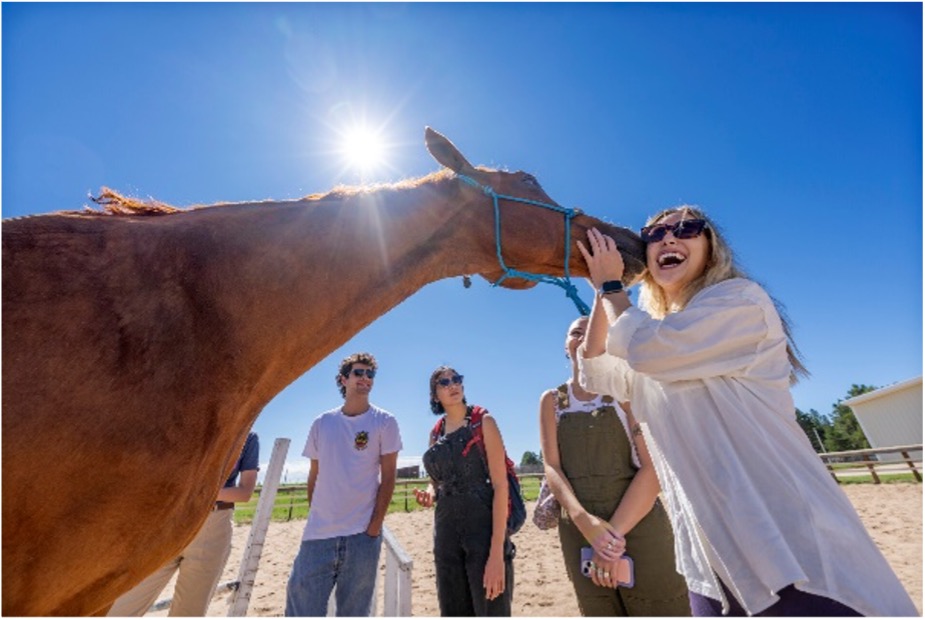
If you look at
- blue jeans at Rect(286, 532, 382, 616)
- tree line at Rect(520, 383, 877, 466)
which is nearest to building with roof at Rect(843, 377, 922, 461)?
tree line at Rect(520, 383, 877, 466)

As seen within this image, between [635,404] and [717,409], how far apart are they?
473mm

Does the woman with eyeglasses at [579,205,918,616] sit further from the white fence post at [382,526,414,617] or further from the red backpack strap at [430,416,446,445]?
the white fence post at [382,526,414,617]

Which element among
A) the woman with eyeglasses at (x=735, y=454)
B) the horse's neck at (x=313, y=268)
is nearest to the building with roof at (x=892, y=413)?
the woman with eyeglasses at (x=735, y=454)

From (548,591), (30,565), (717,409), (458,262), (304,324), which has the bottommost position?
(548,591)

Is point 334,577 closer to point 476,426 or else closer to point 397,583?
point 397,583

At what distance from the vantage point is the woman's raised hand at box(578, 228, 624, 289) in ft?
7.77

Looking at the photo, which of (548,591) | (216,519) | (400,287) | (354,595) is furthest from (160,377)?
(548,591)

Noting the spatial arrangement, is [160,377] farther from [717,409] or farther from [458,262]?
[717,409]

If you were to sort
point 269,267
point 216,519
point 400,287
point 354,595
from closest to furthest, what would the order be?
point 269,267 < point 400,287 < point 354,595 < point 216,519

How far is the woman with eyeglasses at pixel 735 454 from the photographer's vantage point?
143 centimetres

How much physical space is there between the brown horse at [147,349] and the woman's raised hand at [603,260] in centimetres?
93

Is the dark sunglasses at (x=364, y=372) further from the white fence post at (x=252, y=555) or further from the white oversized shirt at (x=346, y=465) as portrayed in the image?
the white fence post at (x=252, y=555)

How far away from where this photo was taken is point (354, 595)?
12.1 feet

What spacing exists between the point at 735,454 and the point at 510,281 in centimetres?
155
